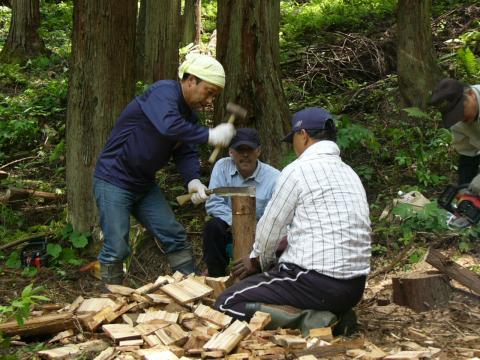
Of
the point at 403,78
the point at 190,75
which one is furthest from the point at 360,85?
the point at 190,75

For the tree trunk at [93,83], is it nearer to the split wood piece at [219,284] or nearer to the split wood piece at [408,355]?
the split wood piece at [219,284]

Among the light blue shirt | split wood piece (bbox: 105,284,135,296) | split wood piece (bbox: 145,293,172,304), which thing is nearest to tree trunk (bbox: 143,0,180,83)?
the light blue shirt

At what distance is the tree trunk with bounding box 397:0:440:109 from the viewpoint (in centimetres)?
852

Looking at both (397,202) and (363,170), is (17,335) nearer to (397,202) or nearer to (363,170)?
(397,202)

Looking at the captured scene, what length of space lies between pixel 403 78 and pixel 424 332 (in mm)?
4851

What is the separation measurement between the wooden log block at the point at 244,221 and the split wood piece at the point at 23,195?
151 inches

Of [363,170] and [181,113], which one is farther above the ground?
[181,113]

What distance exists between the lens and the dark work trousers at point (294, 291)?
412cm

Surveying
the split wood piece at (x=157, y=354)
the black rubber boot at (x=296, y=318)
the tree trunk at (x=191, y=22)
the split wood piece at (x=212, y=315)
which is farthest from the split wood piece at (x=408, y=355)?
the tree trunk at (x=191, y=22)

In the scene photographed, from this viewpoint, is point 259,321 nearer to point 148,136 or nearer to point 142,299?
point 142,299

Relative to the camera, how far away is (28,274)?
6.70 meters

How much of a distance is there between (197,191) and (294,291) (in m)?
1.60

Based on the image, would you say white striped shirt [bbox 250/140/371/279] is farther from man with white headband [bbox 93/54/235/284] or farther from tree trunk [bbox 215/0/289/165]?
tree trunk [bbox 215/0/289/165]

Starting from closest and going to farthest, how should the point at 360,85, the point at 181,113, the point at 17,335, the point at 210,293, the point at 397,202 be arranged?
the point at 17,335 → the point at 210,293 → the point at 181,113 → the point at 397,202 → the point at 360,85
